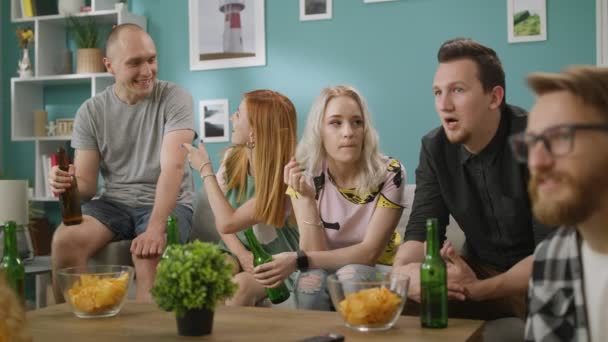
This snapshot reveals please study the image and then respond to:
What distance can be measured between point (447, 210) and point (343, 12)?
2354 millimetres

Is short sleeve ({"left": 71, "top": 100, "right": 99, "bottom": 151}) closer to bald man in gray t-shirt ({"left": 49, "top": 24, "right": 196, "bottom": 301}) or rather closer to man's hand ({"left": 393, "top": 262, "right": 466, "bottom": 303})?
bald man in gray t-shirt ({"left": 49, "top": 24, "right": 196, "bottom": 301})

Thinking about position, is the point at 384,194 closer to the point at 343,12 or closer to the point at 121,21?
the point at 343,12

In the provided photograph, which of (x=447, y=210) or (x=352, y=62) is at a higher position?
(x=352, y=62)

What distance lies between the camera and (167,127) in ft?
11.0

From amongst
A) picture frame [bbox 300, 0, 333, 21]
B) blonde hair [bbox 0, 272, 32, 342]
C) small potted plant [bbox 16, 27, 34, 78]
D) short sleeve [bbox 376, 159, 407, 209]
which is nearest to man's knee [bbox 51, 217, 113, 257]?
short sleeve [bbox 376, 159, 407, 209]

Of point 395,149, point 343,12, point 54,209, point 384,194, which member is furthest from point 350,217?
point 54,209

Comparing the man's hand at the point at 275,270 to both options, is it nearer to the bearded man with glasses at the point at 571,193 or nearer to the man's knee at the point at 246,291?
the man's knee at the point at 246,291

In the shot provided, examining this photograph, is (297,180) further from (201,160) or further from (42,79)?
(42,79)

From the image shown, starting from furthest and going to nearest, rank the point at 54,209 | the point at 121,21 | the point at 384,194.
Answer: the point at 54,209 < the point at 121,21 < the point at 384,194

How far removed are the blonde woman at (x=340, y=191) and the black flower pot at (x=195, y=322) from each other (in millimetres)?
741

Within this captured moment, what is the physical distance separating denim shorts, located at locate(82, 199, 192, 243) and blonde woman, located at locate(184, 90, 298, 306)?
381mm

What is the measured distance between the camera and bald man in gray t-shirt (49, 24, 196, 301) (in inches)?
131

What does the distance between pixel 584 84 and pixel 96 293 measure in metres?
1.37

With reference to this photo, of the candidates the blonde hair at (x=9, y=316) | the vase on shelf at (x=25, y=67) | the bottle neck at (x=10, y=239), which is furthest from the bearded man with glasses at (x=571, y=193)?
the vase on shelf at (x=25, y=67)
